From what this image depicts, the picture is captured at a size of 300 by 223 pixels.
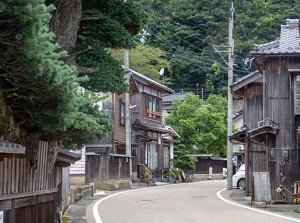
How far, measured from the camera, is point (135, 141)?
4791 cm

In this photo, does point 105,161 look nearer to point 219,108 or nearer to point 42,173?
point 42,173

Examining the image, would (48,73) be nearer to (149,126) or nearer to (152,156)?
(149,126)

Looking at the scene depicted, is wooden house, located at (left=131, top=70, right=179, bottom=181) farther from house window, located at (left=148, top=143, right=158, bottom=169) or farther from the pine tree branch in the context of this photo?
the pine tree branch

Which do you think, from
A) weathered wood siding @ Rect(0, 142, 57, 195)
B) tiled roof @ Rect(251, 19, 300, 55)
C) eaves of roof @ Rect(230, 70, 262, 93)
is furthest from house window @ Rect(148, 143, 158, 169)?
weathered wood siding @ Rect(0, 142, 57, 195)

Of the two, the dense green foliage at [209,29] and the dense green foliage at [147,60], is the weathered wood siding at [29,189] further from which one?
the dense green foliage at [209,29]

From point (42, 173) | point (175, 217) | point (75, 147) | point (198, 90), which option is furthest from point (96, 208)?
point (198, 90)

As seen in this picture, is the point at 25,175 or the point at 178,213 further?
the point at 178,213

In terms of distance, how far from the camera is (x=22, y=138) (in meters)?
10.6

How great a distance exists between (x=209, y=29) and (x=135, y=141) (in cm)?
2598

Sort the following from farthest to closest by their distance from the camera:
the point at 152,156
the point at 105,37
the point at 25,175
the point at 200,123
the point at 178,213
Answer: the point at 200,123 < the point at 152,156 < the point at 178,213 < the point at 105,37 < the point at 25,175

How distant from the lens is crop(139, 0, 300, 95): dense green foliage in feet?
208

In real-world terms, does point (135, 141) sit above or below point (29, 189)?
above

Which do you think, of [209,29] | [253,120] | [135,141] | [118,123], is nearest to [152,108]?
[135,141]

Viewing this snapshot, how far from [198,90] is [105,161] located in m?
43.6
